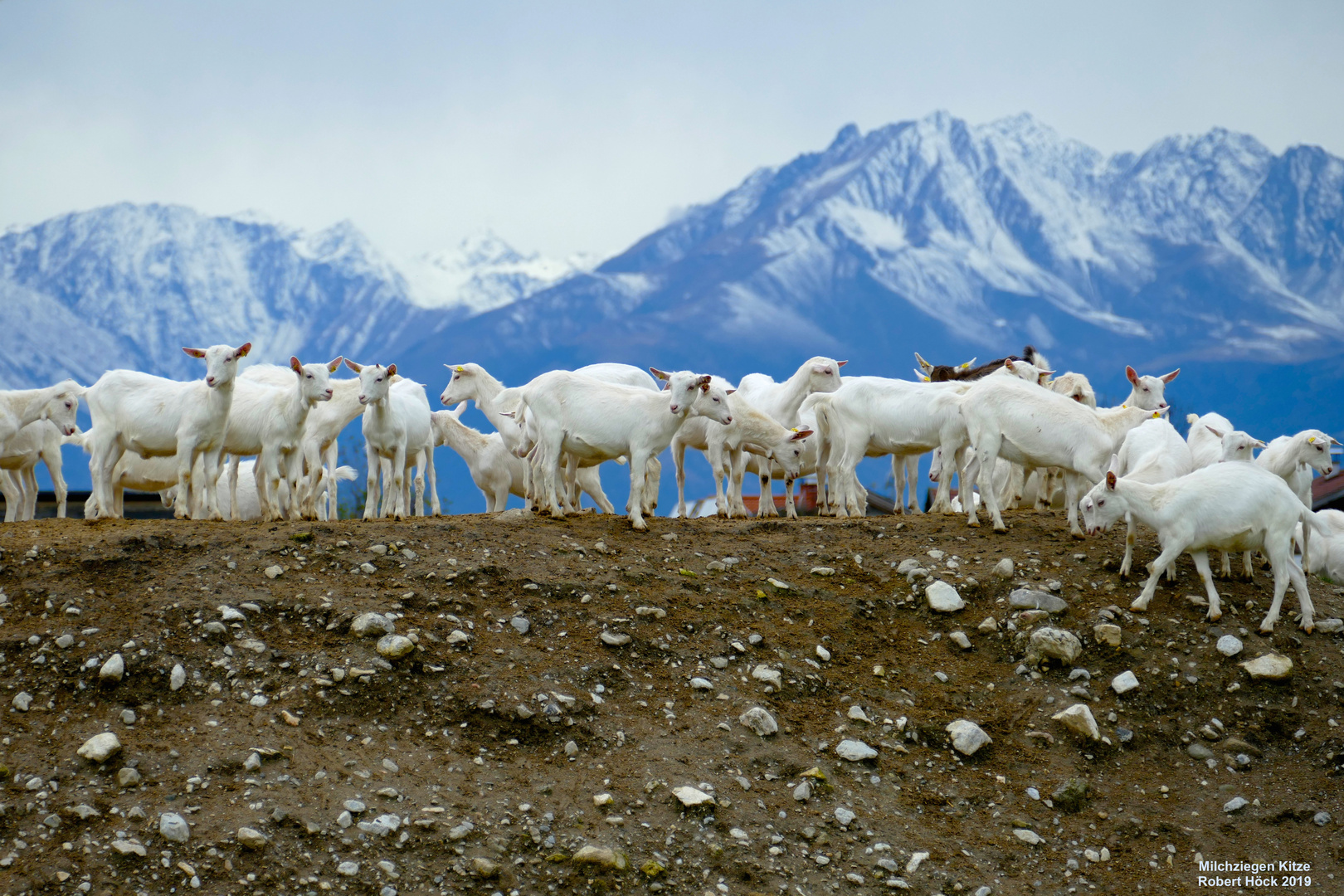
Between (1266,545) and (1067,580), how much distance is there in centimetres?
176

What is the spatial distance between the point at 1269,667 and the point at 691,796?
5390 millimetres

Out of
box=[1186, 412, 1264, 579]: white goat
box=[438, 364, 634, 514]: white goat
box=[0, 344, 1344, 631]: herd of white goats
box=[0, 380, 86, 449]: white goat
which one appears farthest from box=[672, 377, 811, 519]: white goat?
box=[0, 380, 86, 449]: white goat

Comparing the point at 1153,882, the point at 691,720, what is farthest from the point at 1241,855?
the point at 691,720

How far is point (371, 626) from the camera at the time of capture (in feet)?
30.4

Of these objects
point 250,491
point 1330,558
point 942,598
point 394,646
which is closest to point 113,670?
point 394,646

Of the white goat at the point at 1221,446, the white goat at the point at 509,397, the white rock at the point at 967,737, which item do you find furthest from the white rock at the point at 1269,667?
the white goat at the point at 509,397

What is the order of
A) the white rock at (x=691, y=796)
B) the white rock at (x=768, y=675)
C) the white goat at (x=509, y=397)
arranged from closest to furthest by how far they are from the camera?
the white rock at (x=691, y=796) < the white rock at (x=768, y=675) < the white goat at (x=509, y=397)

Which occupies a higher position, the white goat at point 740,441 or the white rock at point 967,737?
the white goat at point 740,441

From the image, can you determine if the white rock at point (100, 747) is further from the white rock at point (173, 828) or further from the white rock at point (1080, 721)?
the white rock at point (1080, 721)

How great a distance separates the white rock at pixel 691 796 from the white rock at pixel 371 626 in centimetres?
274

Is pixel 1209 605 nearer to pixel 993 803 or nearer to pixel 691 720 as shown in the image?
pixel 993 803

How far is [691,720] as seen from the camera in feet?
29.5

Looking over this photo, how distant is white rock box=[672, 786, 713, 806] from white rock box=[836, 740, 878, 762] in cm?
125

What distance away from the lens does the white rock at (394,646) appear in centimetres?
904
